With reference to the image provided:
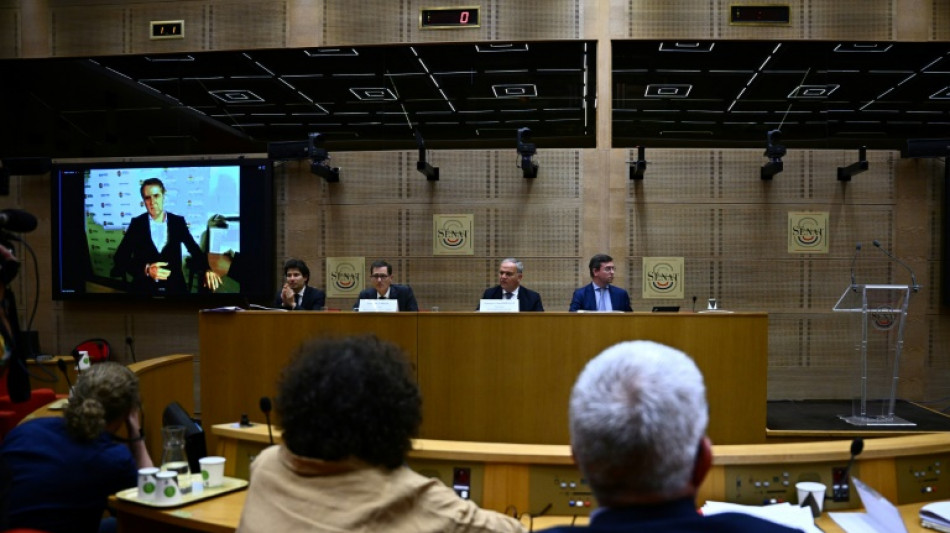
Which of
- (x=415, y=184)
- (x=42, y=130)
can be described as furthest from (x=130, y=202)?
(x=415, y=184)

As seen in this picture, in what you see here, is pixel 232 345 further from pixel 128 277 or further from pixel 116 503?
pixel 128 277

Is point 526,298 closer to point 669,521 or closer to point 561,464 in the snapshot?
point 561,464

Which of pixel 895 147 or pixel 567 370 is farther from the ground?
pixel 895 147

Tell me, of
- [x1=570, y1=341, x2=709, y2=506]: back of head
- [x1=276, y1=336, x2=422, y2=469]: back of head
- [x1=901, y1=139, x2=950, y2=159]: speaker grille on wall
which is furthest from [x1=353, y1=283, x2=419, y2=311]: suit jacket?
[x1=901, y1=139, x2=950, y2=159]: speaker grille on wall

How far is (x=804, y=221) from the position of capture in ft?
22.5

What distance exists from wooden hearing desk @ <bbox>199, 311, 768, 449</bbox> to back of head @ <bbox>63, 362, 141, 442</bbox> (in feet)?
5.64

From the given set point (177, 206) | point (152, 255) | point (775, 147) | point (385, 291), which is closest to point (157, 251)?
point (152, 255)

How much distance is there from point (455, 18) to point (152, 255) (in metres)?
4.14

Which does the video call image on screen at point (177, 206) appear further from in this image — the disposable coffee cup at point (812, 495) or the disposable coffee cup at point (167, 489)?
the disposable coffee cup at point (812, 495)

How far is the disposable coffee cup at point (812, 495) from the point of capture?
2064 millimetres

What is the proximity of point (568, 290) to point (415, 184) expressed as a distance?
6.57 ft

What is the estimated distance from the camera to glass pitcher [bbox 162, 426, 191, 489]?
2.40m

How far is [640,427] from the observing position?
939 millimetres

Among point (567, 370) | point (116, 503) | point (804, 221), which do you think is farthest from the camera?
point (804, 221)
